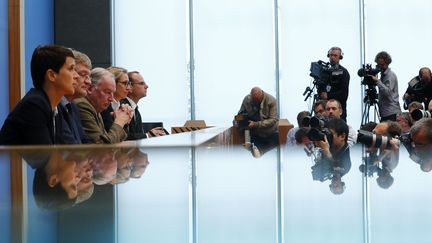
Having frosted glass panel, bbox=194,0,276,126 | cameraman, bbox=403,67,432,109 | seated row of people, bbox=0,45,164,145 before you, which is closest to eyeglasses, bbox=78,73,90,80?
seated row of people, bbox=0,45,164,145

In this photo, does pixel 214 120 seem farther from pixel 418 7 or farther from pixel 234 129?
pixel 418 7

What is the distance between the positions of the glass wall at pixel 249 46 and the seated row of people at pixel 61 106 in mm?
7265

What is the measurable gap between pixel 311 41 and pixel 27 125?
8961 mm

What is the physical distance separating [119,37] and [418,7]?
13.8ft

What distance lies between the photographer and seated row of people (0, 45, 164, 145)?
2.87 m

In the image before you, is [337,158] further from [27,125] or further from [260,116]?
[260,116]

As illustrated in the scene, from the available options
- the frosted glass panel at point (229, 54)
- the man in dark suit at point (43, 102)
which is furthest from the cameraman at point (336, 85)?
the man in dark suit at point (43, 102)

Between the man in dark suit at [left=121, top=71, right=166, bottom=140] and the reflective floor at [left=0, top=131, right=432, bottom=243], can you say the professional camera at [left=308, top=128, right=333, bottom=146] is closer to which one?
the reflective floor at [left=0, top=131, right=432, bottom=243]

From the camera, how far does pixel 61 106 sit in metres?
3.30

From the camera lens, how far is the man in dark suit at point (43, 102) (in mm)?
2865

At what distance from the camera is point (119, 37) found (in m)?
11.4

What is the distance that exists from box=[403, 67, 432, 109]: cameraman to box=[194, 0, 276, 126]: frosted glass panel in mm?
3110

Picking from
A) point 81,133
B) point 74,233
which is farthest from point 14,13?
point 74,233

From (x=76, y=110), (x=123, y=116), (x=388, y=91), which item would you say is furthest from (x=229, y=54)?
(x=76, y=110)
